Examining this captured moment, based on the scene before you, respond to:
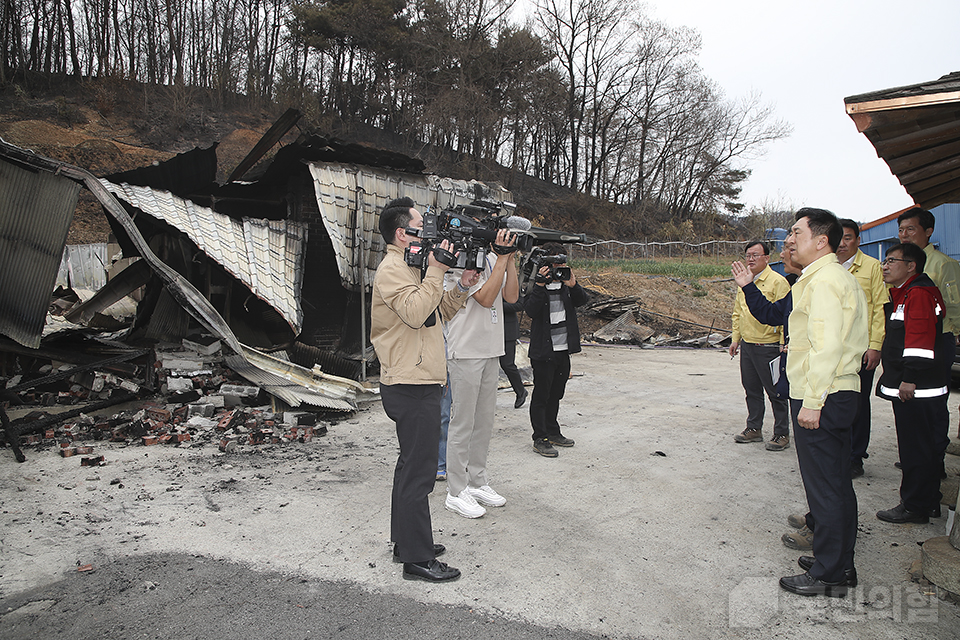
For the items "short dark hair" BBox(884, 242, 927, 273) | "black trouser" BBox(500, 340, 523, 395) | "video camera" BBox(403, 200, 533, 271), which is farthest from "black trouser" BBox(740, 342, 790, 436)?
"video camera" BBox(403, 200, 533, 271)

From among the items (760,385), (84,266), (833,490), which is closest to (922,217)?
(760,385)

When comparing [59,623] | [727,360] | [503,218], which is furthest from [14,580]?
[727,360]

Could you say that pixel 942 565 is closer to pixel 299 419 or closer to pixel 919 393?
pixel 919 393

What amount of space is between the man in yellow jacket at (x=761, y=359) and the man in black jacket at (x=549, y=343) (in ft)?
5.25

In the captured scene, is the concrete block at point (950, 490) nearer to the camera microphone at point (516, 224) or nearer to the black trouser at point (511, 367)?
the camera microphone at point (516, 224)

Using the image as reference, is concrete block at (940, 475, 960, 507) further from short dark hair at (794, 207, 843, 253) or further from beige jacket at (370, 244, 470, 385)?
beige jacket at (370, 244, 470, 385)

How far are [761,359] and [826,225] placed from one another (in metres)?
2.69

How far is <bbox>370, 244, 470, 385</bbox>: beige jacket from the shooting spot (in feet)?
9.35

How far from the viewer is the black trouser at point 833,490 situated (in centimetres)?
277

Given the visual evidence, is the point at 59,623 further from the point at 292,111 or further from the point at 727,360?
the point at 727,360

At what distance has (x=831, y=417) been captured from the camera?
278 centimetres

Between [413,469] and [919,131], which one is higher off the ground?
[919,131]

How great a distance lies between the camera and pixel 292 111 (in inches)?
351

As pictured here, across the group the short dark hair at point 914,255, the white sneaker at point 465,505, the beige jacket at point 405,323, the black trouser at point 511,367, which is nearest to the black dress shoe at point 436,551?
the white sneaker at point 465,505
